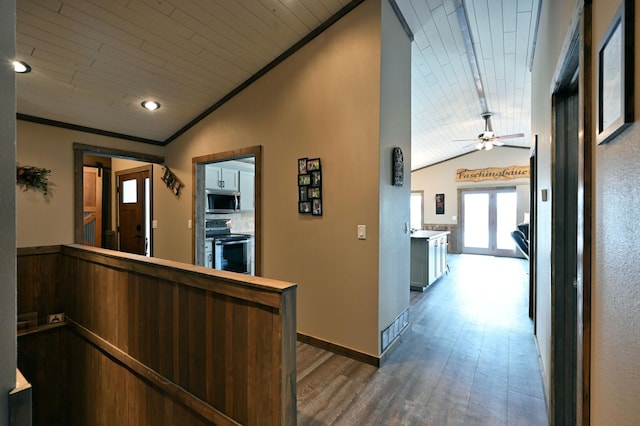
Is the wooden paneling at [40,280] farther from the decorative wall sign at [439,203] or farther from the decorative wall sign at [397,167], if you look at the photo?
the decorative wall sign at [439,203]

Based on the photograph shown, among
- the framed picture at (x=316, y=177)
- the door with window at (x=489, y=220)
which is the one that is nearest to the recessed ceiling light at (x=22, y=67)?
the framed picture at (x=316, y=177)

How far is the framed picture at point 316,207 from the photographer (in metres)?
2.88

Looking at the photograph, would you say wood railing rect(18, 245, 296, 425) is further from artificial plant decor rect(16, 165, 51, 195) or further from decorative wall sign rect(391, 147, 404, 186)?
decorative wall sign rect(391, 147, 404, 186)

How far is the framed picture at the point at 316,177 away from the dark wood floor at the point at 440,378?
1.62 m

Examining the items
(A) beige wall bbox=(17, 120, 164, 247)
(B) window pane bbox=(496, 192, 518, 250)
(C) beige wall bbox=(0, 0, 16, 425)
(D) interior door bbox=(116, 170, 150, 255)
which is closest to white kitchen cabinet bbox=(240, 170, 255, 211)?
(D) interior door bbox=(116, 170, 150, 255)

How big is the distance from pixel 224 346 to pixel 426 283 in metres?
3.95

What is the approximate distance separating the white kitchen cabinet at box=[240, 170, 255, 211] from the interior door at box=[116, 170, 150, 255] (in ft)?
5.05

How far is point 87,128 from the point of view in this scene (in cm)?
382

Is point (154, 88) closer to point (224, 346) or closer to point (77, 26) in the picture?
point (77, 26)

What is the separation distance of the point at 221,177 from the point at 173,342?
3.61 m

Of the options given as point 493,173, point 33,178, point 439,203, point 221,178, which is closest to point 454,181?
point 439,203

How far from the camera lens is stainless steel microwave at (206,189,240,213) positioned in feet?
15.8

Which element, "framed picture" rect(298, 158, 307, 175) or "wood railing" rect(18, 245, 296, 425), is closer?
"wood railing" rect(18, 245, 296, 425)

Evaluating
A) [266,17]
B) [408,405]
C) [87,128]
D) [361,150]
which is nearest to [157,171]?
[87,128]
